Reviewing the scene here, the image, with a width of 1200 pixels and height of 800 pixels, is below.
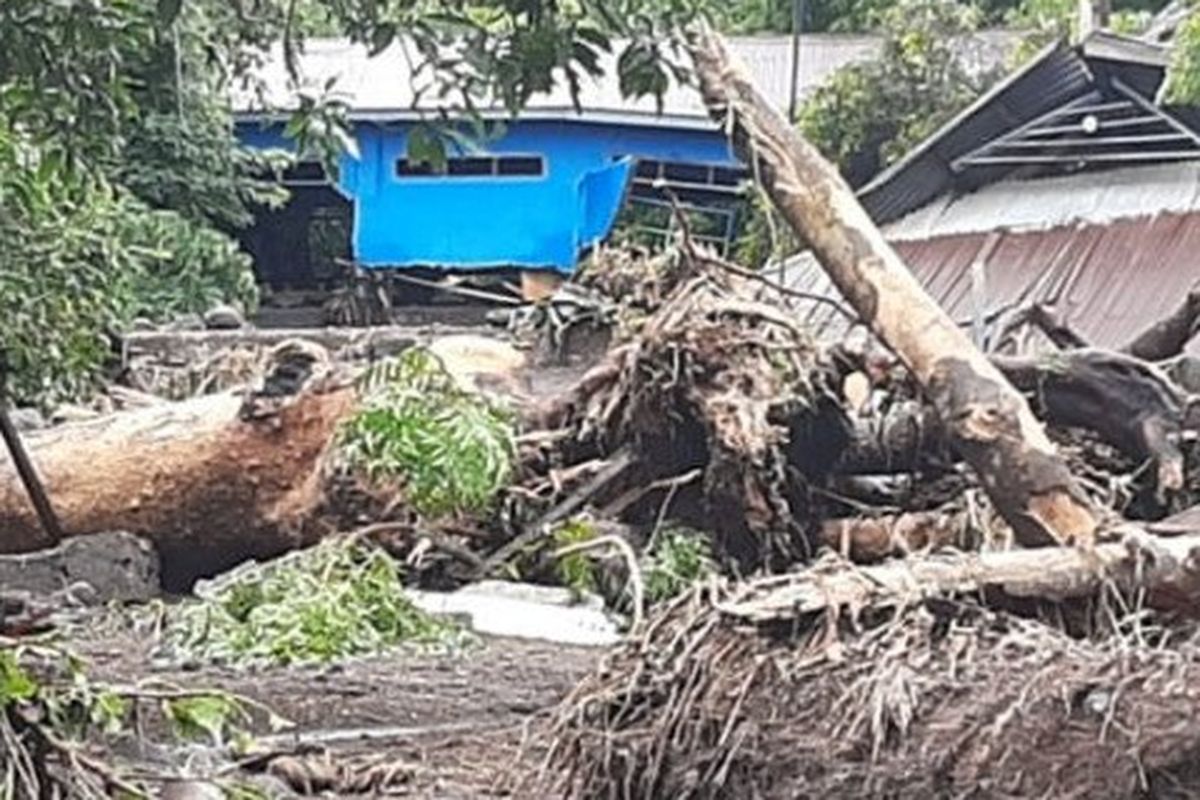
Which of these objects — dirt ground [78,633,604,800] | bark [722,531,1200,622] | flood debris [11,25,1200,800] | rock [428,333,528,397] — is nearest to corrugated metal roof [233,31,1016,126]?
rock [428,333,528,397]

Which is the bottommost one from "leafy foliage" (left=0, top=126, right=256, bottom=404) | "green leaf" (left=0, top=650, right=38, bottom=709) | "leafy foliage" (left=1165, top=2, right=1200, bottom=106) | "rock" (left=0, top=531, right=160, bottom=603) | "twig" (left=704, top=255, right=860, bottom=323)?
"rock" (left=0, top=531, right=160, bottom=603)

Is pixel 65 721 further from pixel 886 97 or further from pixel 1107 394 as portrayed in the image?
pixel 886 97

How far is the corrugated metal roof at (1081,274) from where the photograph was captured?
468 inches

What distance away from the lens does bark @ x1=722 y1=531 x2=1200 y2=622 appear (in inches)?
188

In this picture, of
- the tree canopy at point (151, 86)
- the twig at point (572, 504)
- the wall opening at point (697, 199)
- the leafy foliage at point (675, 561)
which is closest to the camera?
the tree canopy at point (151, 86)

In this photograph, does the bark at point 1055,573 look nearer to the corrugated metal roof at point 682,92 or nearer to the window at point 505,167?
the corrugated metal roof at point 682,92

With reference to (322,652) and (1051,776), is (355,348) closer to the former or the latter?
(322,652)

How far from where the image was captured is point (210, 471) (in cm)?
905

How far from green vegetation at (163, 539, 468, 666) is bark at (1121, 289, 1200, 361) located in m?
2.82

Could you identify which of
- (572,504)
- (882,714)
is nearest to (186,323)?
(572,504)

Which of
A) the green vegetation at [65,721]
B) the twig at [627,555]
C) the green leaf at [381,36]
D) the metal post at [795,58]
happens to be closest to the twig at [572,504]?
the twig at [627,555]

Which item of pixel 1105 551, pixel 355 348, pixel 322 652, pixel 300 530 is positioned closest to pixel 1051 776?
pixel 1105 551

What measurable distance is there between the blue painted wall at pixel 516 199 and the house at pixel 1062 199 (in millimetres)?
7214

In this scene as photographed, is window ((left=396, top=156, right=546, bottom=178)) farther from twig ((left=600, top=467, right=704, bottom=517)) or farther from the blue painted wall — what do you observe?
twig ((left=600, top=467, right=704, bottom=517))
